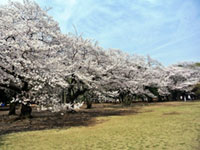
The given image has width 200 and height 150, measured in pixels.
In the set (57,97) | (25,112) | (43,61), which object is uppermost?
(43,61)

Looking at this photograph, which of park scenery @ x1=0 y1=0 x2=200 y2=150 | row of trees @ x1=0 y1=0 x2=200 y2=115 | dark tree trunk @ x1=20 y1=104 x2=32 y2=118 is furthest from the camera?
dark tree trunk @ x1=20 y1=104 x2=32 y2=118

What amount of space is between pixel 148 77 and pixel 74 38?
25355 mm

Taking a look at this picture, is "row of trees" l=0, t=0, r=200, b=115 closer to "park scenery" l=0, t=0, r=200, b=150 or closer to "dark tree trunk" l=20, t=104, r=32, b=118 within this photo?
"park scenery" l=0, t=0, r=200, b=150

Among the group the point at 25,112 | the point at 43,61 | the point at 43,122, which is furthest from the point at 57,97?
the point at 43,61

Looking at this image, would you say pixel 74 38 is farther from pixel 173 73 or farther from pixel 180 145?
pixel 173 73

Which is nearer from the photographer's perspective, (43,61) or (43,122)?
(43,61)

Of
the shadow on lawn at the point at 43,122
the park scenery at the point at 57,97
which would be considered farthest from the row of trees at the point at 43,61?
the shadow on lawn at the point at 43,122

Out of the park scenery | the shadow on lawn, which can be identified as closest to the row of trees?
the park scenery

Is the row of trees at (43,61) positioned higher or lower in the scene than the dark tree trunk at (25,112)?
higher

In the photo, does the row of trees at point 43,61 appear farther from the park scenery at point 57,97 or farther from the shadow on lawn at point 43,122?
the shadow on lawn at point 43,122

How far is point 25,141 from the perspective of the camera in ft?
29.0

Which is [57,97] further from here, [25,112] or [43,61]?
[43,61]

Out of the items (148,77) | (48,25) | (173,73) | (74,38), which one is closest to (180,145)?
(48,25)

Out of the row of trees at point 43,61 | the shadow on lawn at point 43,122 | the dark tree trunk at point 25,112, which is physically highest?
the row of trees at point 43,61
